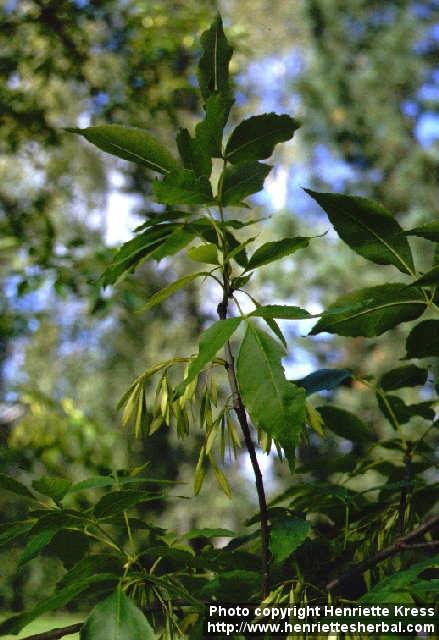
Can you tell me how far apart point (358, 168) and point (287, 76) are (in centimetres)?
200

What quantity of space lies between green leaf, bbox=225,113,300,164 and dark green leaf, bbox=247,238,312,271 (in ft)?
0.23

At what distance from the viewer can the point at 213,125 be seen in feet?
1.63

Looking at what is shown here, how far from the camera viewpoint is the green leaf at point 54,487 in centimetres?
57

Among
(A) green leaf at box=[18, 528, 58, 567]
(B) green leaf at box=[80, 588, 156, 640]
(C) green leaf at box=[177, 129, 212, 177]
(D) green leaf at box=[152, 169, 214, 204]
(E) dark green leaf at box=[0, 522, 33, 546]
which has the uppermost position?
(C) green leaf at box=[177, 129, 212, 177]

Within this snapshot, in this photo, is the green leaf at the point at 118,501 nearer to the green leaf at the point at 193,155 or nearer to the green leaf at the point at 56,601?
the green leaf at the point at 56,601

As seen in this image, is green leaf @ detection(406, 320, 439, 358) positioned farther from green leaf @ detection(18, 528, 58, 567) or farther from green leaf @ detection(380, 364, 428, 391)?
green leaf @ detection(18, 528, 58, 567)

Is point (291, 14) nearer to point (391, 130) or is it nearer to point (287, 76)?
point (287, 76)

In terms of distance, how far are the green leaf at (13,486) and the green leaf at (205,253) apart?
0.73 ft

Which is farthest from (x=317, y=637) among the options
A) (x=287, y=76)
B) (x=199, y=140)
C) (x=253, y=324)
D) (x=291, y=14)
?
(x=291, y=14)

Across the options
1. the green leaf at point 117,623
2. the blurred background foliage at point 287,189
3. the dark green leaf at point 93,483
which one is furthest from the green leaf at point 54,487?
the blurred background foliage at point 287,189

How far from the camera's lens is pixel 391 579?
48 cm

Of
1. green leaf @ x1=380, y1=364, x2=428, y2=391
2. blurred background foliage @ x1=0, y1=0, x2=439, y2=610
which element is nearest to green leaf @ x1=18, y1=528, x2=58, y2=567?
green leaf @ x1=380, y1=364, x2=428, y2=391

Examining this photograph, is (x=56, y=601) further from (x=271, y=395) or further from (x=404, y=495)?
(x=404, y=495)

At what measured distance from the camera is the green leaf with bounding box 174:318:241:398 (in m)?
0.46
